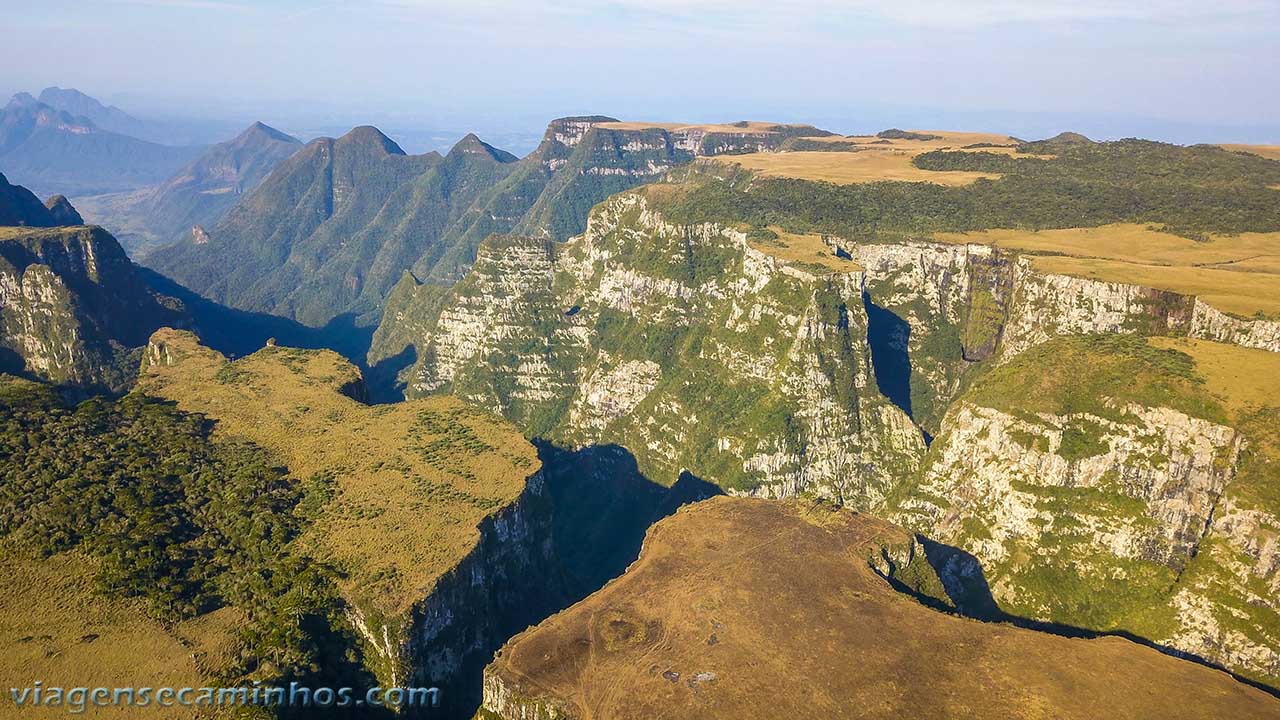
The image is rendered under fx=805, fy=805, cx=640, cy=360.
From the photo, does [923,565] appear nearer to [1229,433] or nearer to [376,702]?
[1229,433]

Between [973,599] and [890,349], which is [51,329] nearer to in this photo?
Answer: [890,349]

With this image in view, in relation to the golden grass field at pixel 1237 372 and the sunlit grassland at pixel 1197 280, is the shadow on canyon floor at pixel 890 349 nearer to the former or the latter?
the sunlit grassland at pixel 1197 280

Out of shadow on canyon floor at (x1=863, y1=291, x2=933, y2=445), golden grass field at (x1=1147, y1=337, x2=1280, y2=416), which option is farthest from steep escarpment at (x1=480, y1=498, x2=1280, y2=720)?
shadow on canyon floor at (x1=863, y1=291, x2=933, y2=445)

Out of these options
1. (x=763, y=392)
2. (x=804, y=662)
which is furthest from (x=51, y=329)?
(x=804, y=662)

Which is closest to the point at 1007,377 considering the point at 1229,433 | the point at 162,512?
the point at 1229,433

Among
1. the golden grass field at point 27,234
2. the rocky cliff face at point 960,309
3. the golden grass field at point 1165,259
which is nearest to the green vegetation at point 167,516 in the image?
the golden grass field at point 27,234

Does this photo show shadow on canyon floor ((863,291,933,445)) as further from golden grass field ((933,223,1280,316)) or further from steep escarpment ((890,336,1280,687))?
steep escarpment ((890,336,1280,687))

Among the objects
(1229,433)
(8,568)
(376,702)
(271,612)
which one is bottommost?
(376,702)
